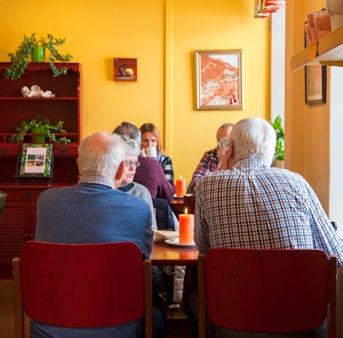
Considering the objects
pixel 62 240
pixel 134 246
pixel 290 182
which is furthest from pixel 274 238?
pixel 62 240

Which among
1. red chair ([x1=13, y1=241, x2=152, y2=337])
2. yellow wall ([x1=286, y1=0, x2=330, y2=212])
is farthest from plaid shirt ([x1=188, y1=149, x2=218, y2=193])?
red chair ([x1=13, y1=241, x2=152, y2=337])

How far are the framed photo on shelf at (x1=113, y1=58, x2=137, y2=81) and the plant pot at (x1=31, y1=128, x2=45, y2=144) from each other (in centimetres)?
95

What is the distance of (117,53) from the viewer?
632 centimetres

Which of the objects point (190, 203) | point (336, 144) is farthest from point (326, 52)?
point (190, 203)

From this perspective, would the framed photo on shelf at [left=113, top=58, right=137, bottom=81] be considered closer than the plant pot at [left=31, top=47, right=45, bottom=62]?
No

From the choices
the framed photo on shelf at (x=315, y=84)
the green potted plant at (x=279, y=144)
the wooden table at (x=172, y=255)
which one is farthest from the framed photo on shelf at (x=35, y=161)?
the wooden table at (x=172, y=255)

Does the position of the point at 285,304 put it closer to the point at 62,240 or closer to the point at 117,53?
the point at 62,240

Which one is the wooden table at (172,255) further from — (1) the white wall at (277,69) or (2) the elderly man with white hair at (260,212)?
(1) the white wall at (277,69)

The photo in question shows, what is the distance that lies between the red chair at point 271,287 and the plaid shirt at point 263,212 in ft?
0.67

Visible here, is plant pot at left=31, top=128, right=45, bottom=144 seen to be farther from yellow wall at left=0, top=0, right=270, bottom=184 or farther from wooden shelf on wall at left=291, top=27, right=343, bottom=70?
wooden shelf on wall at left=291, top=27, right=343, bottom=70

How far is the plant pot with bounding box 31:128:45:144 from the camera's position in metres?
5.99

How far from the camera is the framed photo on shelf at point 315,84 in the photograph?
3332 millimetres

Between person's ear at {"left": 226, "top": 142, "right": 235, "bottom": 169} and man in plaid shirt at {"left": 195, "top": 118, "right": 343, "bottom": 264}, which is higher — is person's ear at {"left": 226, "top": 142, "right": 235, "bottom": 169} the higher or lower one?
the higher one

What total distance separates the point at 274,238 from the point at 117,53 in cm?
439
